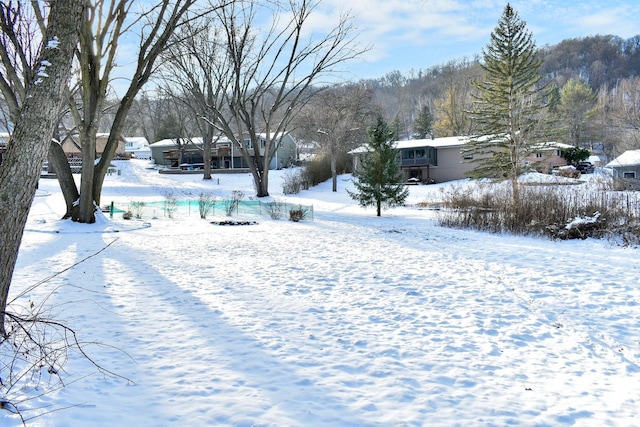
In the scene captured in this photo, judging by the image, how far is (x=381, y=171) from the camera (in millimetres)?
21375

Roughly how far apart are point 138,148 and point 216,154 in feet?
130

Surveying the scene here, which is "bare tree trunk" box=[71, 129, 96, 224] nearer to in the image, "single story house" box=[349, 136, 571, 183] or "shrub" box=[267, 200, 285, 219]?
"shrub" box=[267, 200, 285, 219]

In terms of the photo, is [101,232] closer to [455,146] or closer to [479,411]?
[479,411]

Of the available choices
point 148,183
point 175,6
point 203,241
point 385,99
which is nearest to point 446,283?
point 203,241

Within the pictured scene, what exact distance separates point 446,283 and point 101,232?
1096 cm

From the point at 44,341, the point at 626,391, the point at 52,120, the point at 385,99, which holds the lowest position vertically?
the point at 626,391

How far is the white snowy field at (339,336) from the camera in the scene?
3.29m

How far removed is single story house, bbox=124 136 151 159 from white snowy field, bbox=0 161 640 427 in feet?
254

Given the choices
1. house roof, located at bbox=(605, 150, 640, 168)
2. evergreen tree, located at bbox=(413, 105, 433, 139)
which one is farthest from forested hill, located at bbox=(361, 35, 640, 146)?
house roof, located at bbox=(605, 150, 640, 168)

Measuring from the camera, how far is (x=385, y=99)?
102 metres

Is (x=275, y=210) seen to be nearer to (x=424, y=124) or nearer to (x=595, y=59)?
(x=424, y=124)

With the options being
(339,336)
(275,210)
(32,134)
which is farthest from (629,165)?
(32,134)

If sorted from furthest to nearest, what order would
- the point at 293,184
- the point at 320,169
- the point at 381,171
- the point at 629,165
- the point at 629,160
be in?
the point at 320,169 < the point at 629,160 < the point at 629,165 < the point at 293,184 < the point at 381,171

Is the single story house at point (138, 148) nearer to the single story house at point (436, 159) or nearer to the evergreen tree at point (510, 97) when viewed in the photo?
the single story house at point (436, 159)
